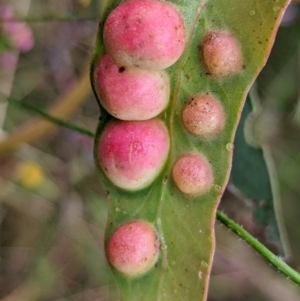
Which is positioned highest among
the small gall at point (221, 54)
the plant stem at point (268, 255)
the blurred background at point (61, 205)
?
the small gall at point (221, 54)

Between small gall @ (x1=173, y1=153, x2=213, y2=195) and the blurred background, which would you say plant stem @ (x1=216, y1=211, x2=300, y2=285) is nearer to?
small gall @ (x1=173, y1=153, x2=213, y2=195)

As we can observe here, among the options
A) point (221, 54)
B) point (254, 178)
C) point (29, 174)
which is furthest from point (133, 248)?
point (29, 174)

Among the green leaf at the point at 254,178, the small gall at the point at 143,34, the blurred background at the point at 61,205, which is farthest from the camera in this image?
the blurred background at the point at 61,205

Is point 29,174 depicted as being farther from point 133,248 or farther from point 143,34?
point 143,34

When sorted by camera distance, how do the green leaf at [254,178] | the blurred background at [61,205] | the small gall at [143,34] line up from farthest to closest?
the blurred background at [61,205]
the green leaf at [254,178]
the small gall at [143,34]

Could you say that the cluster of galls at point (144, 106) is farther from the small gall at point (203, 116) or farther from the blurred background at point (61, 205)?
the blurred background at point (61, 205)

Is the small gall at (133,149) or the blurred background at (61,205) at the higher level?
the small gall at (133,149)

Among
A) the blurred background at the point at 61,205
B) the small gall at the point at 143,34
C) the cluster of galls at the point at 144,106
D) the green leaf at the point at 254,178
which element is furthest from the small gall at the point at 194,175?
the blurred background at the point at 61,205
